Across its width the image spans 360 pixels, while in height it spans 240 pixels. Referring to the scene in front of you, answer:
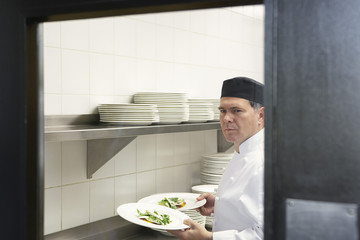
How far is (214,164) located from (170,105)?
41cm

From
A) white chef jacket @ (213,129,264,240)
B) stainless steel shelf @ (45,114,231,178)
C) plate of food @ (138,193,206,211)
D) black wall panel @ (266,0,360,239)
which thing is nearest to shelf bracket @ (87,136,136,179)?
stainless steel shelf @ (45,114,231,178)

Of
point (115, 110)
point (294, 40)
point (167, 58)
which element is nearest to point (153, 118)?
point (115, 110)

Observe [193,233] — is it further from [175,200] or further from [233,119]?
[233,119]

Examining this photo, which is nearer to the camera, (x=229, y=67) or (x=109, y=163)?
(x=229, y=67)

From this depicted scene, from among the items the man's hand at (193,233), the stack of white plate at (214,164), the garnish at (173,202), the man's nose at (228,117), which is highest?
the man's nose at (228,117)

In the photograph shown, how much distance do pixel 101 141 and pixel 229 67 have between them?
23.7 inches

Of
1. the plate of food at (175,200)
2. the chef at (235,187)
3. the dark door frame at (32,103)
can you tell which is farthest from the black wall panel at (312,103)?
the plate of food at (175,200)

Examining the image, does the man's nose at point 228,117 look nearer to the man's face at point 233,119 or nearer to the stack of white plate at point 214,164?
the man's face at point 233,119

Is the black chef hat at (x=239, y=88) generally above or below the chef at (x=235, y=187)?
above

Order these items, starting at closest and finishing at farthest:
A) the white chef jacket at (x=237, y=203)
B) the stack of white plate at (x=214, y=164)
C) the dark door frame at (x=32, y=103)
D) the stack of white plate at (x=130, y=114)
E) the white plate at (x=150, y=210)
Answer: the dark door frame at (x=32, y=103) → the white chef jacket at (x=237, y=203) → the stack of white plate at (x=214, y=164) → the white plate at (x=150, y=210) → the stack of white plate at (x=130, y=114)

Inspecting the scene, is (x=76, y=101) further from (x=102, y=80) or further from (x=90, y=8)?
(x=90, y=8)

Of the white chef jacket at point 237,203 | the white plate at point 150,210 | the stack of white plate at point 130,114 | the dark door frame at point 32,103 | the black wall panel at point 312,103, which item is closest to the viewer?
the black wall panel at point 312,103

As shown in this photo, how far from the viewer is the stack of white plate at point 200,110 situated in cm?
121

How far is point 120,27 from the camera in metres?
1.53
